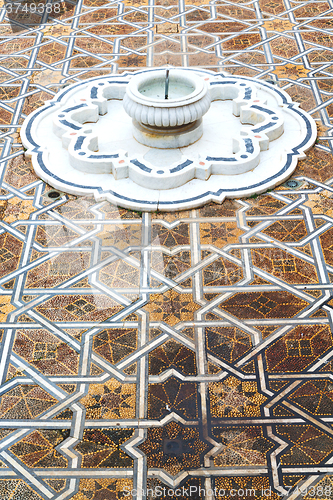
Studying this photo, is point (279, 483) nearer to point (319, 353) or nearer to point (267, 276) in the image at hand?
point (319, 353)

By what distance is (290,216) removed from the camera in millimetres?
4770

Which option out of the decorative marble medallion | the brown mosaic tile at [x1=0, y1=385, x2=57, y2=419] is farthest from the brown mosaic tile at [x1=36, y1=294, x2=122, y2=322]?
the decorative marble medallion

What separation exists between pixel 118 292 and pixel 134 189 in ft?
3.67

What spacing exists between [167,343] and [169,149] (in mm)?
2079

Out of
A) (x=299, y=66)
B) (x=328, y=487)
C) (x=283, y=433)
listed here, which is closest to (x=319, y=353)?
(x=283, y=433)

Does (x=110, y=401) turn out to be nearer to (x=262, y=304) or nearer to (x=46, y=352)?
(x=46, y=352)

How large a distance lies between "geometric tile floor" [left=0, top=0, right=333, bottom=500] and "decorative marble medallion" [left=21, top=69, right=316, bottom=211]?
0.44 ft

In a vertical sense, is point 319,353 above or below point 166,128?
below

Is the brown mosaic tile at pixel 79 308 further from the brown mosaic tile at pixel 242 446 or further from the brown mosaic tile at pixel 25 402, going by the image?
the brown mosaic tile at pixel 242 446

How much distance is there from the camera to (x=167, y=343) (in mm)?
3857

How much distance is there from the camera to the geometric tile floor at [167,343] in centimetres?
326

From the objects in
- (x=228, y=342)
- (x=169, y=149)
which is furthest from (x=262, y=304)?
(x=169, y=149)

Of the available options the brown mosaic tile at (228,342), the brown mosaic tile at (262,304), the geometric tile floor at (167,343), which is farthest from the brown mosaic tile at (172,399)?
the brown mosaic tile at (262,304)

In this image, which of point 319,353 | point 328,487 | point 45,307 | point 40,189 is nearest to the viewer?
point 328,487
